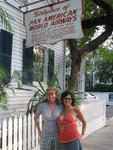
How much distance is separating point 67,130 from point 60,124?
0.43 feet

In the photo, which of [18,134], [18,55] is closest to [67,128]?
[18,134]

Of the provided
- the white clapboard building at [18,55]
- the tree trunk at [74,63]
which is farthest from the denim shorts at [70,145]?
the tree trunk at [74,63]

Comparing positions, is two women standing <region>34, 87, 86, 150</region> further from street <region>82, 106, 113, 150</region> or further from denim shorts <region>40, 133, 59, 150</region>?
street <region>82, 106, 113, 150</region>

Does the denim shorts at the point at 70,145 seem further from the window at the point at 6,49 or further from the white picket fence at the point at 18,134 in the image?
the window at the point at 6,49

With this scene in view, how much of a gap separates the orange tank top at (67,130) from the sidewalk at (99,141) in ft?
16.1

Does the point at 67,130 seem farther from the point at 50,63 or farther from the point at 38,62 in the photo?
the point at 50,63

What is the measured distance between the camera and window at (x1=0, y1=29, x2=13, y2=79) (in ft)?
38.8

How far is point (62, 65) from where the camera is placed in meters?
18.4

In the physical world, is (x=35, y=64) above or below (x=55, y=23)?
below

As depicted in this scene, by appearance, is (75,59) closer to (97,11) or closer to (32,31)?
(32,31)

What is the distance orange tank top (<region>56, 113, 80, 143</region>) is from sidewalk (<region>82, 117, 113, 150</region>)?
4.91 metres

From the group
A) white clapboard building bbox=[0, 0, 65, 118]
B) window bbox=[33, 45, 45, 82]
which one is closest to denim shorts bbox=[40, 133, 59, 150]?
white clapboard building bbox=[0, 0, 65, 118]

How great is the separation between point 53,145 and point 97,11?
36.6 feet

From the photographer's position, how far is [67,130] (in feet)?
19.6
